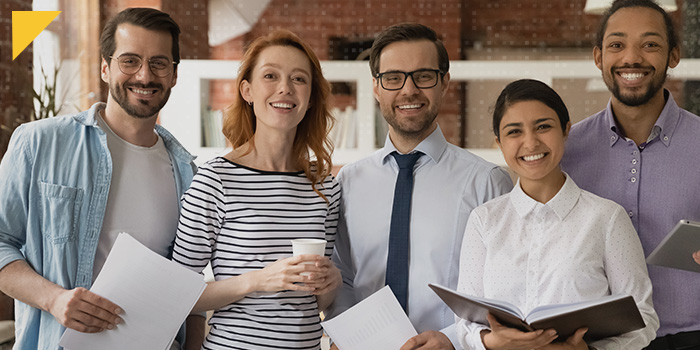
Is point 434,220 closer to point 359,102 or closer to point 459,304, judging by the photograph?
point 459,304

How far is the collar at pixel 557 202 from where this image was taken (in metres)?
1.53

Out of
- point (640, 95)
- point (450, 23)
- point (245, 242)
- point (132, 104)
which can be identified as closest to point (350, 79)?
point (450, 23)

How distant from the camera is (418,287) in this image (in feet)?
5.90

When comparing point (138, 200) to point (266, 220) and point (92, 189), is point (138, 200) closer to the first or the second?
point (92, 189)

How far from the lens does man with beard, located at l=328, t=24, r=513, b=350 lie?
180cm

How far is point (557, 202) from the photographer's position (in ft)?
5.02

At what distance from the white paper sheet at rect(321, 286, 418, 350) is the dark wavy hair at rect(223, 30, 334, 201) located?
31cm

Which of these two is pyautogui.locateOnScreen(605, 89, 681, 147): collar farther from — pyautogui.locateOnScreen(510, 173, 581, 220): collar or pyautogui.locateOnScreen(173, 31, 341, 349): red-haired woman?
pyautogui.locateOnScreen(173, 31, 341, 349): red-haired woman

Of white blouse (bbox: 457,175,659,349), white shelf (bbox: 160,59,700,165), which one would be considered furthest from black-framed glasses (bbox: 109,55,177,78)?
white shelf (bbox: 160,59,700,165)

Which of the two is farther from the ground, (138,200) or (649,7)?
(649,7)

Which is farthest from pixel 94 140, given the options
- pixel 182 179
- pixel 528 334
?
pixel 528 334

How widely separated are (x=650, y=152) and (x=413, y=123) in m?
0.61

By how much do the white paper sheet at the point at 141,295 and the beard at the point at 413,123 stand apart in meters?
0.66

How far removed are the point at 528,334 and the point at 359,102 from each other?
→ 3.94 metres
